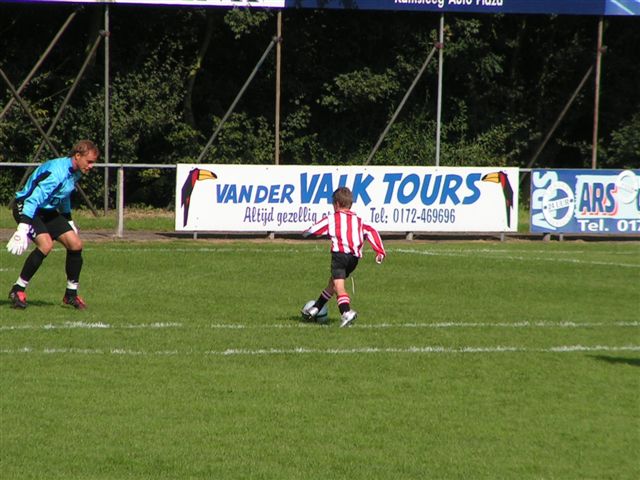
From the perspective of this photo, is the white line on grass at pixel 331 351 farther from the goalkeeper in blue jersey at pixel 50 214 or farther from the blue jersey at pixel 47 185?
the blue jersey at pixel 47 185

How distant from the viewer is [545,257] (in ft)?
68.4

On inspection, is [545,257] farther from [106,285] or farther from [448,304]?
[106,285]

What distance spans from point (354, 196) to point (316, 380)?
46.7 ft

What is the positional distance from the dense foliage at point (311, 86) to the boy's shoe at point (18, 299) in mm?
17601

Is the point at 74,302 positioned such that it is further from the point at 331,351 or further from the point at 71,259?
the point at 331,351

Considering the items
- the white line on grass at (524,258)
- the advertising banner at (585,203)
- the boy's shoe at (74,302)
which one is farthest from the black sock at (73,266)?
the advertising banner at (585,203)

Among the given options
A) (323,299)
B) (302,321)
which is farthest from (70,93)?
(323,299)

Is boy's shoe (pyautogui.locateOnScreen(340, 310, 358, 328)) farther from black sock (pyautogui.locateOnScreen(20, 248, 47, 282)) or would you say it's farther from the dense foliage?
the dense foliage

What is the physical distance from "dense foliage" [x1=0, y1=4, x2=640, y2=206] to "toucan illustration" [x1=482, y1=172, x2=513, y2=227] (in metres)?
8.03

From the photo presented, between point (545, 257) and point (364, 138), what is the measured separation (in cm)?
1379

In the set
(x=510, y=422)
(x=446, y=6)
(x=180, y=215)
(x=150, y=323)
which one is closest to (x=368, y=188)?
(x=180, y=215)

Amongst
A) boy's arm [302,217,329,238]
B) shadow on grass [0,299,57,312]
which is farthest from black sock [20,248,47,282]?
boy's arm [302,217,329,238]

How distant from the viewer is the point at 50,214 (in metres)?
13.2

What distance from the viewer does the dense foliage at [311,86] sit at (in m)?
31.8
